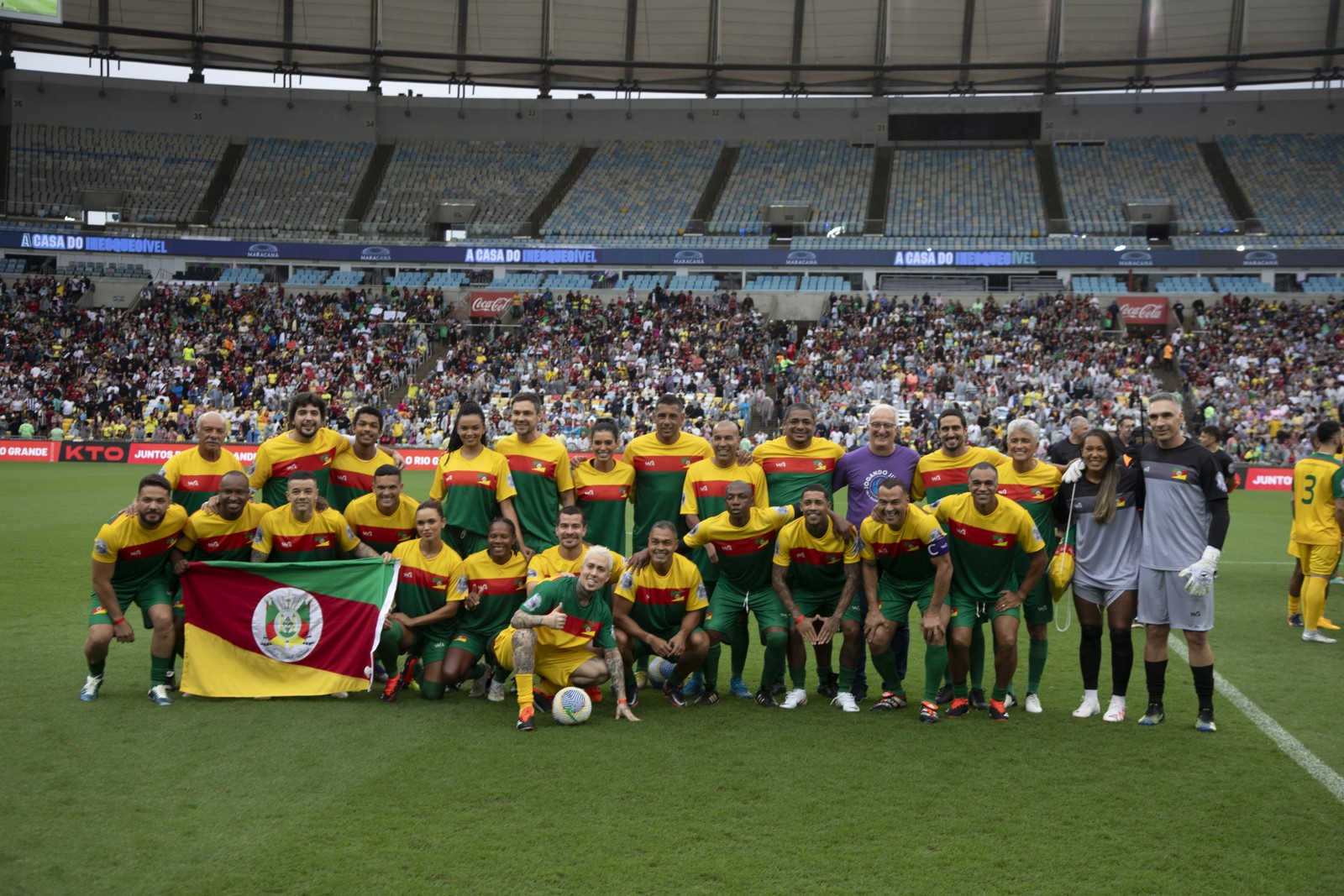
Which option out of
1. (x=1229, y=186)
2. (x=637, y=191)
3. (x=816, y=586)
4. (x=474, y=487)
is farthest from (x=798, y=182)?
(x=816, y=586)

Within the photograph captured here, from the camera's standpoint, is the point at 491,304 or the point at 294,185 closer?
the point at 491,304

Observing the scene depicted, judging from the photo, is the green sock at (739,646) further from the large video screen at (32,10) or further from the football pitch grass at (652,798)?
the large video screen at (32,10)

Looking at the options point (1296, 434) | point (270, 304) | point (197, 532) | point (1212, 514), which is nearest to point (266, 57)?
point (270, 304)

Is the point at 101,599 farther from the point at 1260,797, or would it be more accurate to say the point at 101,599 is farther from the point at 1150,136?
the point at 1150,136

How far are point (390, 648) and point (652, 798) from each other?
316 centimetres

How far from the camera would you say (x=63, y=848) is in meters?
5.15

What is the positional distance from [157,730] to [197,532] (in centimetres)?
171

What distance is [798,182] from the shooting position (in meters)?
50.8

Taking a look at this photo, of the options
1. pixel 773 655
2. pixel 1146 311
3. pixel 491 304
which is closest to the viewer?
pixel 773 655

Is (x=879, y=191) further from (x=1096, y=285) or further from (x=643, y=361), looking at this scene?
(x=643, y=361)

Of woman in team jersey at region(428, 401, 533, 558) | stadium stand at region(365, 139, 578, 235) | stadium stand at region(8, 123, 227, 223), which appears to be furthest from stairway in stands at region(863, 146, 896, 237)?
woman in team jersey at region(428, 401, 533, 558)

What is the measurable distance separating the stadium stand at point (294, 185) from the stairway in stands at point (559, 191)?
8871 mm

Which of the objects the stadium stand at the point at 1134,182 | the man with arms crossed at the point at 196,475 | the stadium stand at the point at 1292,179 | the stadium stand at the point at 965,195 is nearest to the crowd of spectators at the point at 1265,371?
the stadium stand at the point at 1292,179

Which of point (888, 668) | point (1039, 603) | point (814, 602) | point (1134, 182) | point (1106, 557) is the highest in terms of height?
point (1134, 182)
